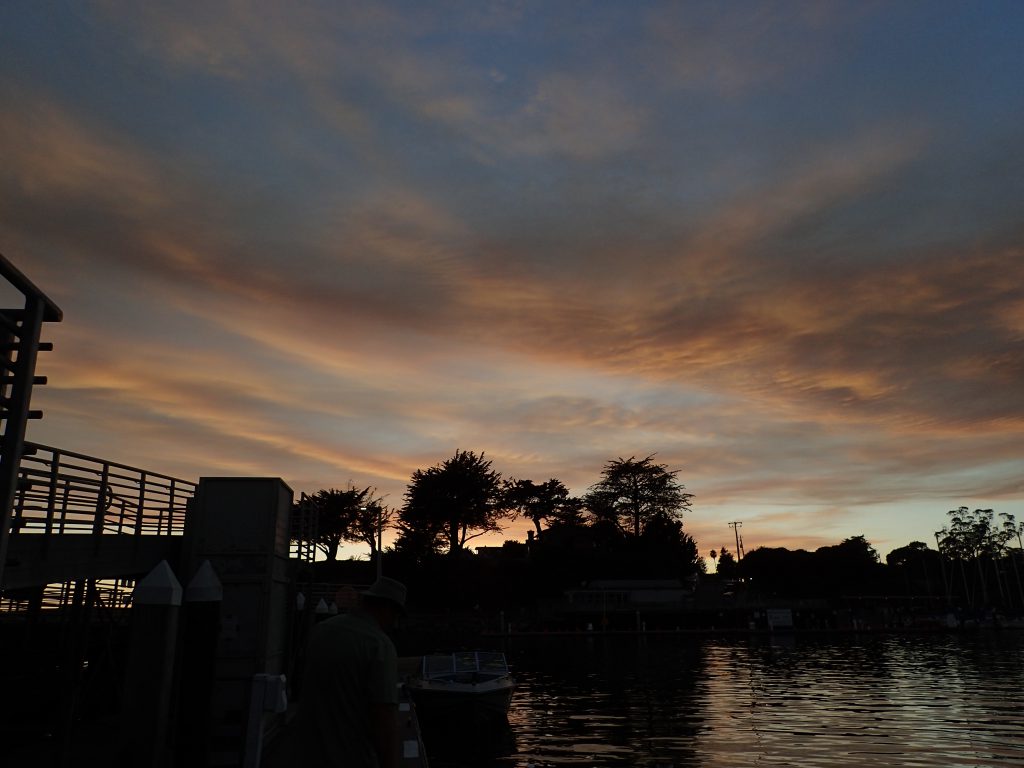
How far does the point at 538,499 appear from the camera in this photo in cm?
12631

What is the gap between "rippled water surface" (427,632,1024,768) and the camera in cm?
2181

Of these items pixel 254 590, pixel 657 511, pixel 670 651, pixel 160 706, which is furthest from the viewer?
pixel 657 511

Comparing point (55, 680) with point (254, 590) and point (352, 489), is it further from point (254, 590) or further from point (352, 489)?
point (352, 489)

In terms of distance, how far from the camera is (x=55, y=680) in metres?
20.0

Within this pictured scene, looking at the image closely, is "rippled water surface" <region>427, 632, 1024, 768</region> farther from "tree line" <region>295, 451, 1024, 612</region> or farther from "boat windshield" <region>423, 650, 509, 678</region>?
"tree line" <region>295, 451, 1024, 612</region>

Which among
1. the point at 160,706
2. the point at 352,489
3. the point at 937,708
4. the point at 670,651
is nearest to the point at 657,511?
the point at 352,489

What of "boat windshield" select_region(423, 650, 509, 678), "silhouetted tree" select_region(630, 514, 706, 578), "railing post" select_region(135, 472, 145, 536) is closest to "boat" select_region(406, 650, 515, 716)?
"boat windshield" select_region(423, 650, 509, 678)

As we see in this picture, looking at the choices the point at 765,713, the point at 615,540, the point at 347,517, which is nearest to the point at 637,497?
the point at 615,540

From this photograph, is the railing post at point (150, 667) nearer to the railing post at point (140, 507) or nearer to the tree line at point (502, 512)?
the railing post at point (140, 507)

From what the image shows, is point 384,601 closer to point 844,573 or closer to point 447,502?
point 447,502

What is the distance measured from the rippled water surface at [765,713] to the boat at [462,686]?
50.0 inches

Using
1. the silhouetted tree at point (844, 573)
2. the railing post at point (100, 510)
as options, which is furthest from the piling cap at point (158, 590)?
the silhouetted tree at point (844, 573)

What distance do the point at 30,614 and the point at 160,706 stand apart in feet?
49.2

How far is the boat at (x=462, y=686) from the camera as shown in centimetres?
2759
